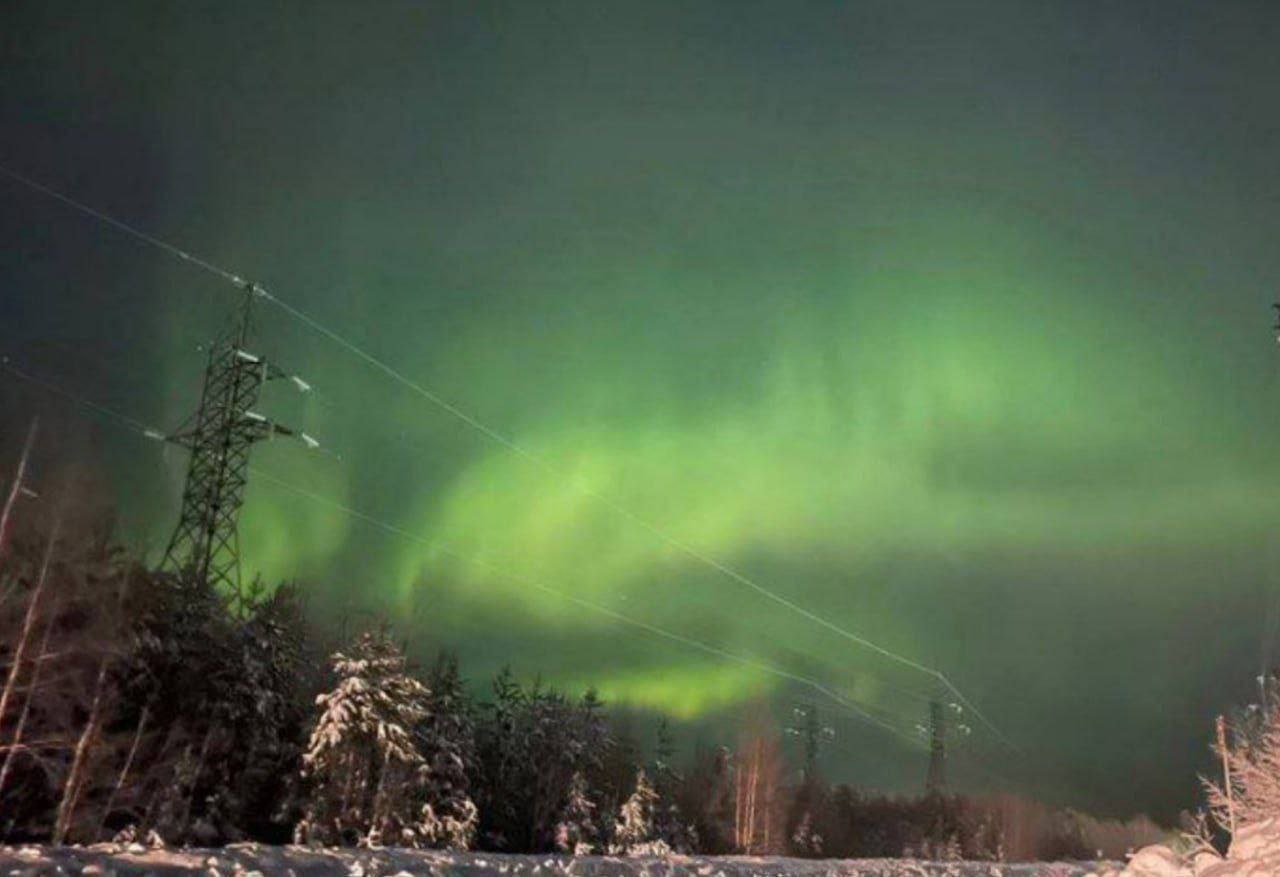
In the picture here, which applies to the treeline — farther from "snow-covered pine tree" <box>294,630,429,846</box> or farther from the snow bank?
the snow bank

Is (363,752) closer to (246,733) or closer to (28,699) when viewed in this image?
(246,733)

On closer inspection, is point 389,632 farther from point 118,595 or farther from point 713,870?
point 713,870

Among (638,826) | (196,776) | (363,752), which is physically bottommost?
(638,826)

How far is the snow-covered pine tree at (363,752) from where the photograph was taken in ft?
140

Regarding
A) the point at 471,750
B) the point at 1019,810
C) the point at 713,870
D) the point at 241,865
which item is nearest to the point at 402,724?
the point at 471,750

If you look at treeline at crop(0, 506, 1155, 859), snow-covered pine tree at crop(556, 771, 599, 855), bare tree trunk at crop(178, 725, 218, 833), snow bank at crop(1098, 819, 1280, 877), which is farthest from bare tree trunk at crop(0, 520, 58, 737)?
snow-covered pine tree at crop(556, 771, 599, 855)

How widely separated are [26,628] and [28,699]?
1.74 meters

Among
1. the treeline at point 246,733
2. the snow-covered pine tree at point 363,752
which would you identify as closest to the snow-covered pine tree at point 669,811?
the treeline at point 246,733

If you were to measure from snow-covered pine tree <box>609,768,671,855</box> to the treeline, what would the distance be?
14 centimetres

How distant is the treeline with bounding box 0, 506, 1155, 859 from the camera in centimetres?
3219

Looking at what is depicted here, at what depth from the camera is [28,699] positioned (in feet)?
94.8

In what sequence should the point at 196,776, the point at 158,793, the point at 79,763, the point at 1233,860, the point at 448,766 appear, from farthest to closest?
the point at 448,766 < the point at 196,776 < the point at 158,793 < the point at 79,763 < the point at 1233,860

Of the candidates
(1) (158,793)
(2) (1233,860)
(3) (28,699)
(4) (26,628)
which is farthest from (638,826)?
(2) (1233,860)

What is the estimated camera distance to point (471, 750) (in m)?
57.4
